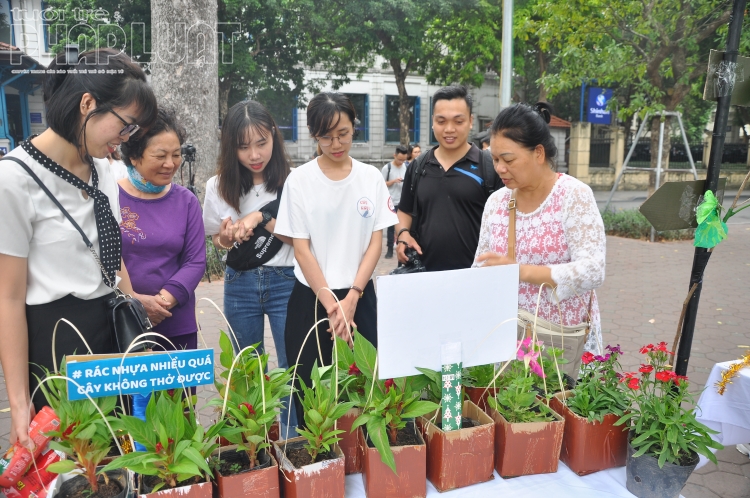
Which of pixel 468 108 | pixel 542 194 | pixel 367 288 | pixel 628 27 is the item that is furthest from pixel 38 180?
pixel 628 27

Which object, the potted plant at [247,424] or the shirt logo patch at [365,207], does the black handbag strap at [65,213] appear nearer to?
the potted plant at [247,424]

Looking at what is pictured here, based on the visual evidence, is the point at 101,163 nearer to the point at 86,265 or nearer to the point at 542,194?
the point at 86,265

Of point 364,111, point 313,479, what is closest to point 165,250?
point 313,479

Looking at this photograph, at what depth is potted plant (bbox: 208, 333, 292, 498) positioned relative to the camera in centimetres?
122

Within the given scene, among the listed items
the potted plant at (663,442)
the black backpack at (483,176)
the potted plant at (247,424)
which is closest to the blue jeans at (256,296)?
the black backpack at (483,176)

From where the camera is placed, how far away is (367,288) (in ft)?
7.72

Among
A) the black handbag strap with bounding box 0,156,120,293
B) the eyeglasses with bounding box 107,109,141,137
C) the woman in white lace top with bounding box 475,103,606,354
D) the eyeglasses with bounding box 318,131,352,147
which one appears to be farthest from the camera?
the eyeglasses with bounding box 318,131,352,147

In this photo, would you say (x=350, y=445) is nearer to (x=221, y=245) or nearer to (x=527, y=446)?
(x=527, y=446)

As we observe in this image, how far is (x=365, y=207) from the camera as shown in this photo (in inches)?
88.6

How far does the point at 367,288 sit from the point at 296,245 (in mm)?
360

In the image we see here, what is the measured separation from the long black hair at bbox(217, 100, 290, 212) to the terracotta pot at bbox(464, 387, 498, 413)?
1.32m

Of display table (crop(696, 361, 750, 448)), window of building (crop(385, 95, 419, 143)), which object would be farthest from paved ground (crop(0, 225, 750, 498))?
window of building (crop(385, 95, 419, 143))

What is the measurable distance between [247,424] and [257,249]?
4.02 ft

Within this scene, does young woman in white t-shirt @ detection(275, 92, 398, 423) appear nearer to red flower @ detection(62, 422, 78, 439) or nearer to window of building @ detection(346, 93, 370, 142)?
red flower @ detection(62, 422, 78, 439)
